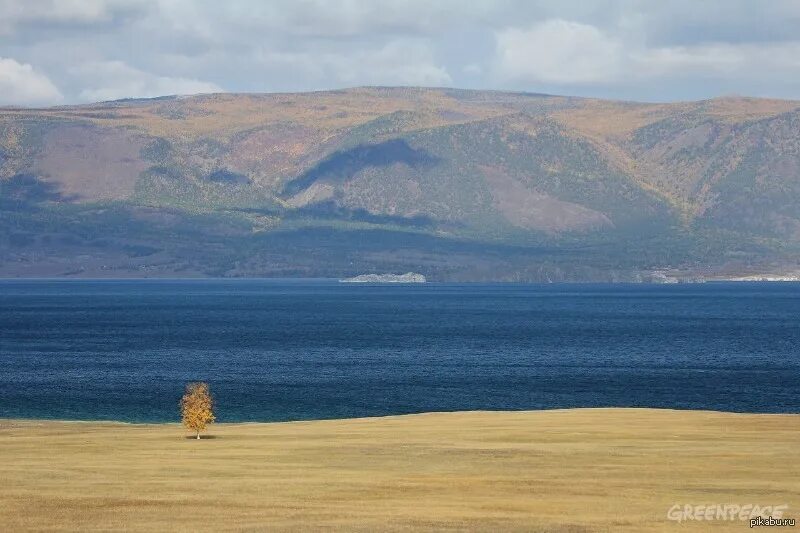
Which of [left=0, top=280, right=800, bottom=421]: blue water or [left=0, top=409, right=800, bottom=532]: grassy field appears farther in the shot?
[left=0, top=280, right=800, bottom=421]: blue water

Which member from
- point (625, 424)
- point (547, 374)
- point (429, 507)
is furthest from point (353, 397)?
point (429, 507)

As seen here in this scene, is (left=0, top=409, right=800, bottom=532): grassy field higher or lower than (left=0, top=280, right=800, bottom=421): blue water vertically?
higher

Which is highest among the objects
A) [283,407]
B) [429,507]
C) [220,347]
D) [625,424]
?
[429,507]

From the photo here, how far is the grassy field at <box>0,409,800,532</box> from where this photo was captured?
46.1 metres

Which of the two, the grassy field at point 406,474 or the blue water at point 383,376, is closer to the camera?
the grassy field at point 406,474

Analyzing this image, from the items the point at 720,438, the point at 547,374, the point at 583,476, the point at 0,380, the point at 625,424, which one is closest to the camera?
the point at 583,476

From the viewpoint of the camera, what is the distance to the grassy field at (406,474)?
46.1 m

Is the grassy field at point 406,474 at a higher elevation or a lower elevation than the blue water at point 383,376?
higher

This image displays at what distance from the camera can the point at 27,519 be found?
150ft

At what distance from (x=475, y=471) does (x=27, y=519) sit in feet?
63.7

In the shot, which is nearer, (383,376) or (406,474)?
(406,474)

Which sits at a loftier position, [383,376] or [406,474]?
[406,474]

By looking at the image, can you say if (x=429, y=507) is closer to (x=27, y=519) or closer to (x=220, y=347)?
(x=27, y=519)

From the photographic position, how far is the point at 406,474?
5638 cm
